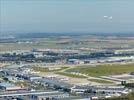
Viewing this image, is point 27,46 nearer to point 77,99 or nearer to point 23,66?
point 23,66

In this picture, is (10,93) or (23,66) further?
(23,66)

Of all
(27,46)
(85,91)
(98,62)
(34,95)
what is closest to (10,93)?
(34,95)

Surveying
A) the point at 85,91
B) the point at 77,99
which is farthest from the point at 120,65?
the point at 77,99

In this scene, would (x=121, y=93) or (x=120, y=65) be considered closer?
(x=121, y=93)

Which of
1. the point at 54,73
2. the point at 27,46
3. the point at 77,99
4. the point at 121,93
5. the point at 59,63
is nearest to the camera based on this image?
the point at 77,99

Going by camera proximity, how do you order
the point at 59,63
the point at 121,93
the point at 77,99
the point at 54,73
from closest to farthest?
the point at 77,99 < the point at 121,93 < the point at 54,73 < the point at 59,63

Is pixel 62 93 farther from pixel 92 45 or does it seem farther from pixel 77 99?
pixel 92 45
